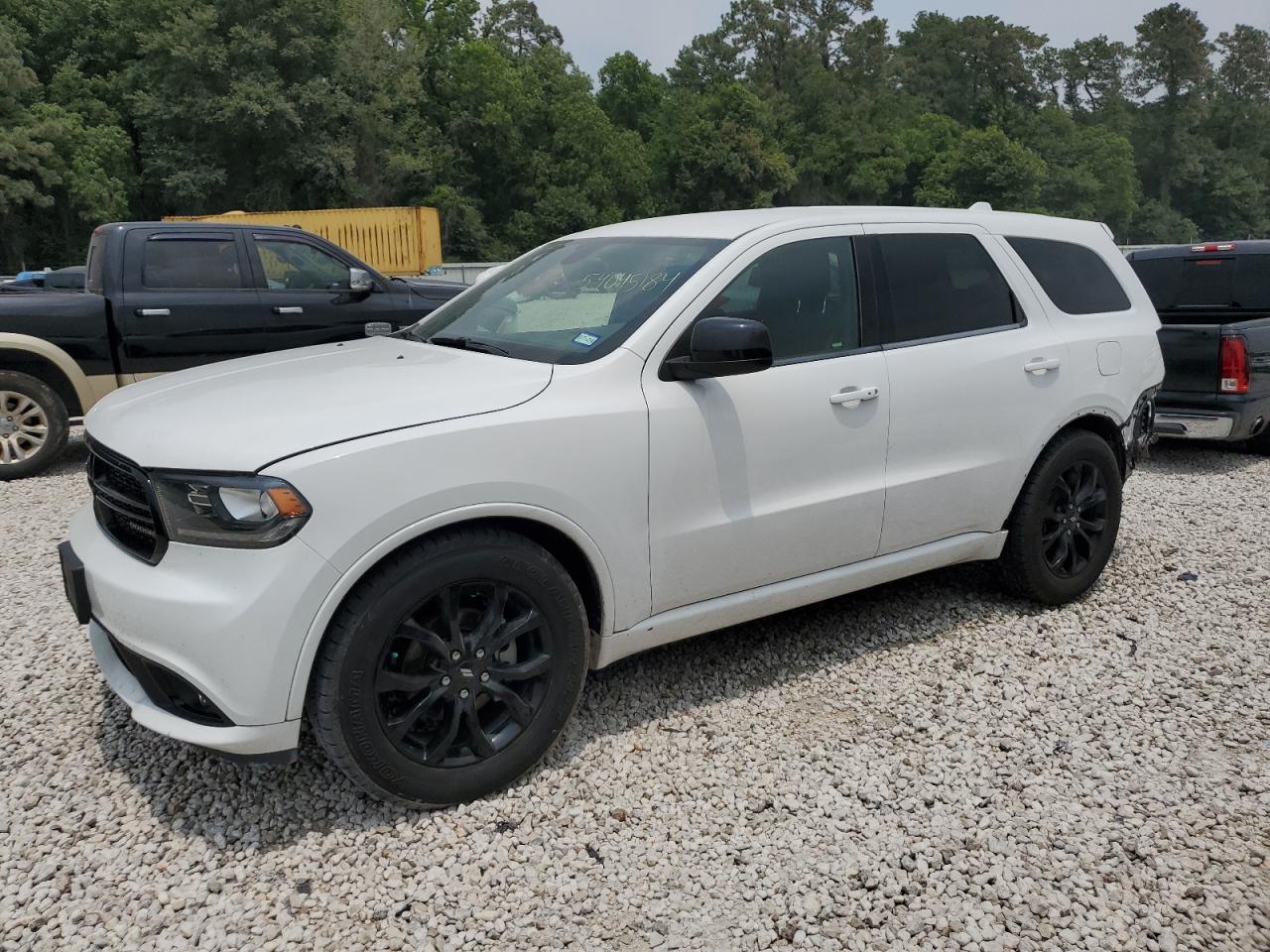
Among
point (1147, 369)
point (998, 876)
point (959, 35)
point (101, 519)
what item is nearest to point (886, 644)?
point (998, 876)

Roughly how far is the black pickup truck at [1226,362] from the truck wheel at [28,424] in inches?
336

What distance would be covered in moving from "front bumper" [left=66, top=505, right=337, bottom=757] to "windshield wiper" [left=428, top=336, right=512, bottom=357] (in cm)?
116

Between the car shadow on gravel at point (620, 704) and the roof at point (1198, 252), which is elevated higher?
the roof at point (1198, 252)

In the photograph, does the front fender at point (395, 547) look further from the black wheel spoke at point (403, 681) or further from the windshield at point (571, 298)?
the windshield at point (571, 298)

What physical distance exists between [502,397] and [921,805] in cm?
185

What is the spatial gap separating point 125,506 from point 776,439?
2117 mm

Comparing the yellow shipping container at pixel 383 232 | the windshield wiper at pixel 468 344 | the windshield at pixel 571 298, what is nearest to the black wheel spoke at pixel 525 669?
the windshield at pixel 571 298

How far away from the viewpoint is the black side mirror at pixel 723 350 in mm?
3113

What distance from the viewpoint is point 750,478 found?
3402 mm

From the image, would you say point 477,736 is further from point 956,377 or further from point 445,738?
point 956,377

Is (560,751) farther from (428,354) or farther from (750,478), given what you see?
(428,354)

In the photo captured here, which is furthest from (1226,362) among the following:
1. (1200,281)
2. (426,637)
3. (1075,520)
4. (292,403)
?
(292,403)

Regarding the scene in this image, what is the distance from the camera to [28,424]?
739cm

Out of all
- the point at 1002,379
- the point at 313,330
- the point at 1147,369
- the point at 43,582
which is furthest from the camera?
the point at 313,330
